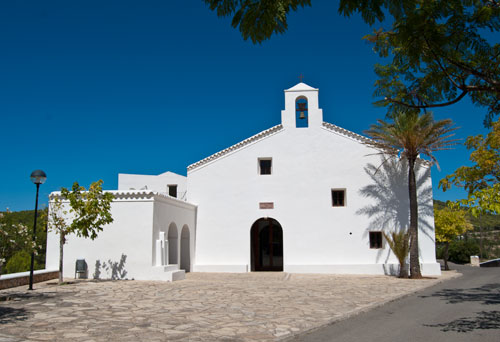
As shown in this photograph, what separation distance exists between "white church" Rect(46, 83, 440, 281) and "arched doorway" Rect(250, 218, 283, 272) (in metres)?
0.05

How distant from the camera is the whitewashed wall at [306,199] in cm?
1991

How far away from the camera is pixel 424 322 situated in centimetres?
820

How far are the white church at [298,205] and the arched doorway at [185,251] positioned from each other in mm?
50

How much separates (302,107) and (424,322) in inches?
582

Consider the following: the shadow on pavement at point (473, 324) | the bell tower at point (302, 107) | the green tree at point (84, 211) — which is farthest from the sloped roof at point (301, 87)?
the shadow on pavement at point (473, 324)

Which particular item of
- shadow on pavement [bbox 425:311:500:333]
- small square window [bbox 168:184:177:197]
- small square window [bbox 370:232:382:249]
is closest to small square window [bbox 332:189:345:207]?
small square window [bbox 370:232:382:249]

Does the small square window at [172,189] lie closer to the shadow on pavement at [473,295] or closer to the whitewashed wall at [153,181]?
the whitewashed wall at [153,181]

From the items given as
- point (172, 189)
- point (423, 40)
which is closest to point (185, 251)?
point (172, 189)

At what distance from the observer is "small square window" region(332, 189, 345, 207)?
20578 millimetres

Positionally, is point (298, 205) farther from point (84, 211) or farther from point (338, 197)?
point (84, 211)

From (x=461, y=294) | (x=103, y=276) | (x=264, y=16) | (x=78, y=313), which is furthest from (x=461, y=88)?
(x=103, y=276)

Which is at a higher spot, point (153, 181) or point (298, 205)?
point (153, 181)

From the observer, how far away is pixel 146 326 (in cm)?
759

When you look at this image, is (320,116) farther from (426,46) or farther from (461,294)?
(426,46)
